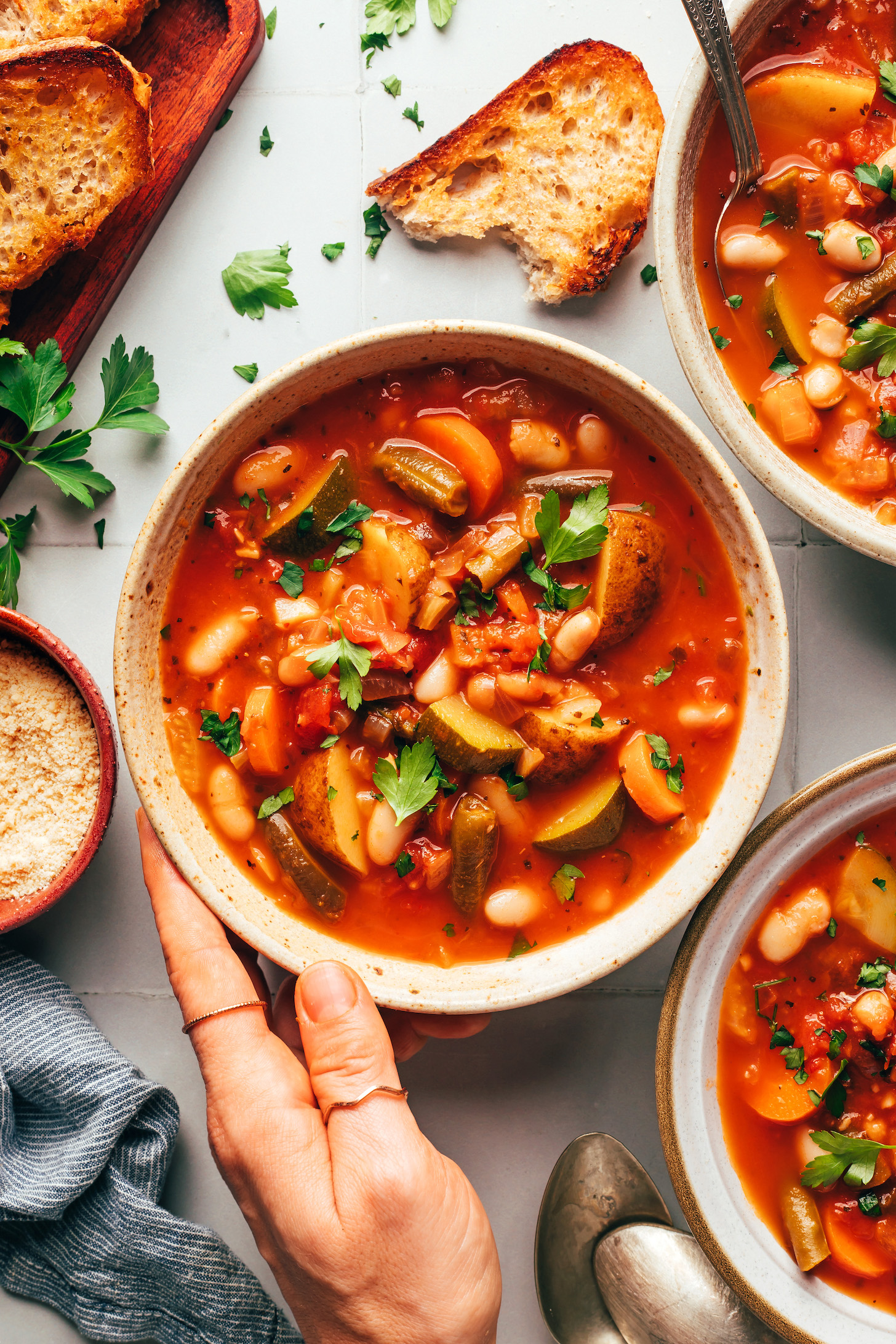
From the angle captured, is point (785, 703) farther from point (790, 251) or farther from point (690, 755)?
point (790, 251)

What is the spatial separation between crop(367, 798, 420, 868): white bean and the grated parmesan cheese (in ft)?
2.57

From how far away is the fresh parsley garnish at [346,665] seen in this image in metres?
2.17

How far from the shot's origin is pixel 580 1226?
2686 mm

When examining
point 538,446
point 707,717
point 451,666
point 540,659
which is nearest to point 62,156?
point 538,446

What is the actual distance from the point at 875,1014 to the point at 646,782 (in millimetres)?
828

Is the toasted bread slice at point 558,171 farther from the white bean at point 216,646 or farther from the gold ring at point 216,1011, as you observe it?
the gold ring at point 216,1011

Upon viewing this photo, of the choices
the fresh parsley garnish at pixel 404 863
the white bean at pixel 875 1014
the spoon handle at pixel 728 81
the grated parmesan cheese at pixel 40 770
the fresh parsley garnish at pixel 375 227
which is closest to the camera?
the spoon handle at pixel 728 81

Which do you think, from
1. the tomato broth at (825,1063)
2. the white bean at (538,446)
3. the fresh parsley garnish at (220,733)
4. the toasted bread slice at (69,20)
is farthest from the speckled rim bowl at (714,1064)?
the toasted bread slice at (69,20)

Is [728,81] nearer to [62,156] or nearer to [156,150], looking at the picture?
[156,150]

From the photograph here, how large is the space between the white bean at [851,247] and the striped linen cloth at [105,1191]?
269cm

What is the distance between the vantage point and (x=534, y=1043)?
276 cm

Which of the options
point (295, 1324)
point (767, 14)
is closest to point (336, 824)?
point (295, 1324)

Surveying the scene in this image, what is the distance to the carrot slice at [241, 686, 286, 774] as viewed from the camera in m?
2.25

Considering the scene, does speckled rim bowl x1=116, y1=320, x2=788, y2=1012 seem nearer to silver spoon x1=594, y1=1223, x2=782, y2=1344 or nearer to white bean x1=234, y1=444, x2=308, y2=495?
white bean x1=234, y1=444, x2=308, y2=495
